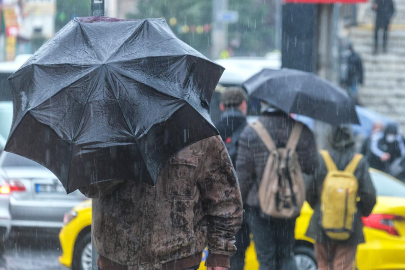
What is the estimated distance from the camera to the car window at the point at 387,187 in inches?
322

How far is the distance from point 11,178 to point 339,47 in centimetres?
1592

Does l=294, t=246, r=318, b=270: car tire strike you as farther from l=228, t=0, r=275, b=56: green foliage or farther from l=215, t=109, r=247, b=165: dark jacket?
l=228, t=0, r=275, b=56: green foliage

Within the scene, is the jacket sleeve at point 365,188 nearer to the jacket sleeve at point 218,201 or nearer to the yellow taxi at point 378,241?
the yellow taxi at point 378,241

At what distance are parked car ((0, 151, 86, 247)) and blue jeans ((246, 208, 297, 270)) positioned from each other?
150 inches

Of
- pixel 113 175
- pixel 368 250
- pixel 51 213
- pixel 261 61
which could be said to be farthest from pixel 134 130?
pixel 261 61

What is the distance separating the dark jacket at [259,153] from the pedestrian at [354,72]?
14.7 m

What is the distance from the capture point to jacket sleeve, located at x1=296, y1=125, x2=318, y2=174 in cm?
626

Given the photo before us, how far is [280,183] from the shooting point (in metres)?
6.18

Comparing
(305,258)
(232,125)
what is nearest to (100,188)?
(232,125)

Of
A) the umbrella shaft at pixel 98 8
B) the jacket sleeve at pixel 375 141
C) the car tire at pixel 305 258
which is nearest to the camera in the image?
the umbrella shaft at pixel 98 8

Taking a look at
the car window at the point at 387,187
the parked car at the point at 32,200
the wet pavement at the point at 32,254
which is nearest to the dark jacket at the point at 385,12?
the car window at the point at 387,187

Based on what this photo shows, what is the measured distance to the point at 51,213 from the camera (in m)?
9.51

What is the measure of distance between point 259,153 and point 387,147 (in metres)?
8.10

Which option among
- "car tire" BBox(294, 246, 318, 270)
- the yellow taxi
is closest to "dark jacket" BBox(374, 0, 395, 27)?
the yellow taxi
